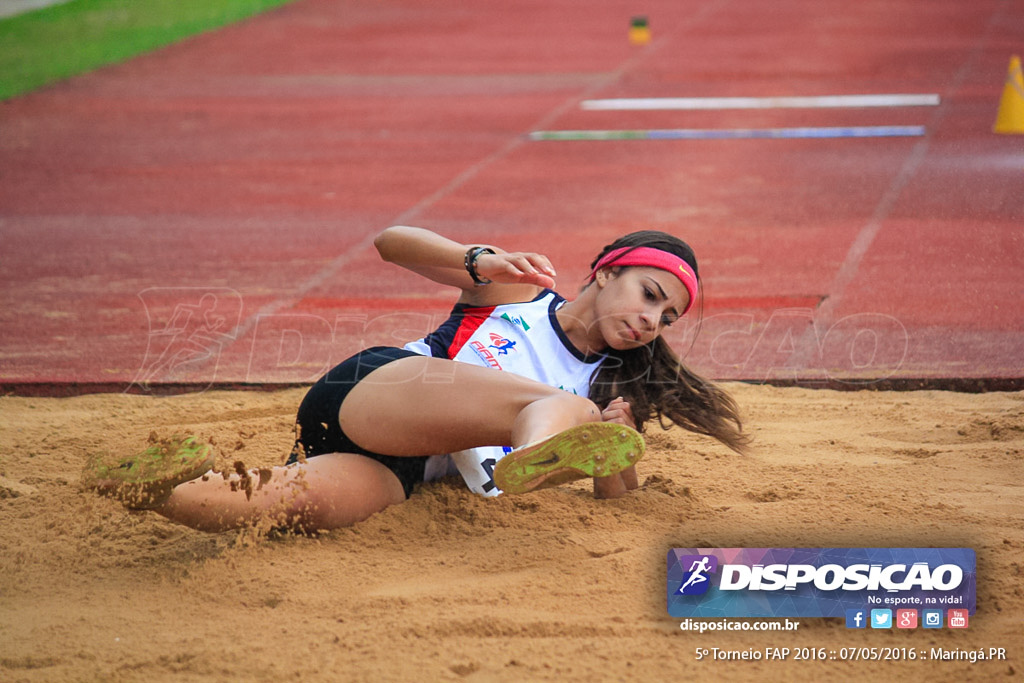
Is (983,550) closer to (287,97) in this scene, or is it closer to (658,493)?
(658,493)

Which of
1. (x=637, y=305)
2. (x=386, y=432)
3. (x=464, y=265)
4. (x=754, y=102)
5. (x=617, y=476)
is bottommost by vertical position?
(x=617, y=476)


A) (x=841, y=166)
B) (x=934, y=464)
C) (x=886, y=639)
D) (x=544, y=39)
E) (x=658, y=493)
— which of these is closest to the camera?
(x=886, y=639)

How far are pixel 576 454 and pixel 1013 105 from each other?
632cm

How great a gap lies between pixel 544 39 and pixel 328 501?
433 inches

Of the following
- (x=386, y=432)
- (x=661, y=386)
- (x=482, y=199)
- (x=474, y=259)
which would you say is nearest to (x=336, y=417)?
(x=386, y=432)

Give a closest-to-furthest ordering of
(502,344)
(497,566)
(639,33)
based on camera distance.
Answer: (497,566), (502,344), (639,33)

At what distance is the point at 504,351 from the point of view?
288 centimetres

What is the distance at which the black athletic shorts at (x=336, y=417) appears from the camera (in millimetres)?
2756

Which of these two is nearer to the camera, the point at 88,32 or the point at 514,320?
the point at 514,320

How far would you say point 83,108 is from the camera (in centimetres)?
944

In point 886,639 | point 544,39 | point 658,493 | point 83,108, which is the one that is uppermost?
point 544,39

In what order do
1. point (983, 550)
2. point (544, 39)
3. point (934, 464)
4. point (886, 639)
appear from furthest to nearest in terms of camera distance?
1. point (544, 39)
2. point (934, 464)
3. point (983, 550)
4. point (886, 639)

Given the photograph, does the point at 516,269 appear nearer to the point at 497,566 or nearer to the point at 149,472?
the point at 497,566

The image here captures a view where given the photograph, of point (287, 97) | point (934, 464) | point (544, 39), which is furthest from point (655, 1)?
point (934, 464)
